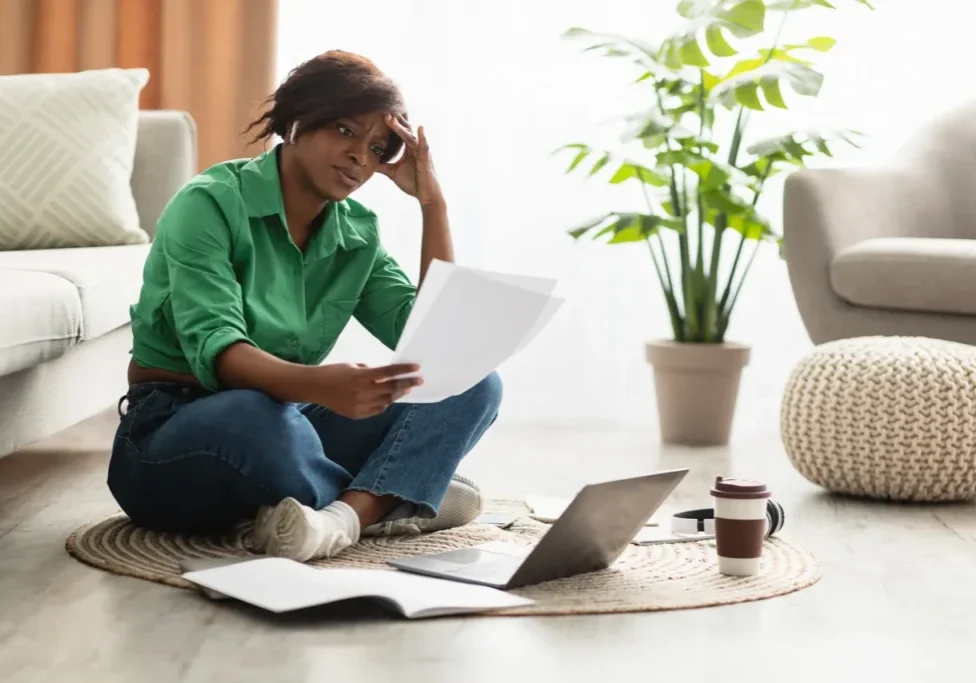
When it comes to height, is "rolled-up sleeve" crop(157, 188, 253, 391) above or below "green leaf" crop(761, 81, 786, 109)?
below

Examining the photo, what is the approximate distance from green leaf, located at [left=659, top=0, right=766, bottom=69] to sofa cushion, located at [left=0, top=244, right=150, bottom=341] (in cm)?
117

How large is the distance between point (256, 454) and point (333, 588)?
1.00 feet

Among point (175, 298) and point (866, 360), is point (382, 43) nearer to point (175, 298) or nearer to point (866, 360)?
point (866, 360)

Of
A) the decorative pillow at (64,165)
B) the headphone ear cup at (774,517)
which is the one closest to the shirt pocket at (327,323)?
the headphone ear cup at (774,517)

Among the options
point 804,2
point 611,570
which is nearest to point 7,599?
point 611,570

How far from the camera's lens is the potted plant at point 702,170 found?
2838 millimetres

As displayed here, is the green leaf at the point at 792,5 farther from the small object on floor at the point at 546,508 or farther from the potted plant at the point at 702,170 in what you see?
the small object on floor at the point at 546,508

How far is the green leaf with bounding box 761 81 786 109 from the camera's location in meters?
2.78

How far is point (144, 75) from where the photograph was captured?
2922 mm

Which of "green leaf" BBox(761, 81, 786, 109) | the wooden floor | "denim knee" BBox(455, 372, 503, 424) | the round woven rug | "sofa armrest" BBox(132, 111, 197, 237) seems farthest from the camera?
"sofa armrest" BBox(132, 111, 197, 237)

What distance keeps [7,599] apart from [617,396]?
2.14m

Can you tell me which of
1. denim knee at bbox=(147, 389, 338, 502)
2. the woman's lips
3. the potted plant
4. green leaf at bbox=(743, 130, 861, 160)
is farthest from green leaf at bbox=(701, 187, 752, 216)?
denim knee at bbox=(147, 389, 338, 502)

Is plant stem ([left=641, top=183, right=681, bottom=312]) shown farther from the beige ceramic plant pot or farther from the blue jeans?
the blue jeans

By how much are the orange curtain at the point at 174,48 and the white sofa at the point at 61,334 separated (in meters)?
0.80
